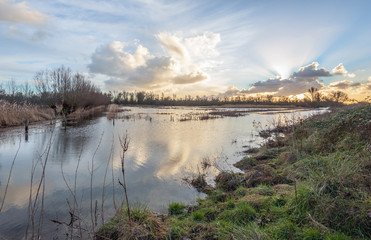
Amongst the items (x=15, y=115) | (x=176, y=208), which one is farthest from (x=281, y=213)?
(x=15, y=115)

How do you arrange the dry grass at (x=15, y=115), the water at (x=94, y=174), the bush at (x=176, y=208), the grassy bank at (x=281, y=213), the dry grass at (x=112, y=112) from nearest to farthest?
the grassy bank at (x=281, y=213)
the bush at (x=176, y=208)
the water at (x=94, y=174)
the dry grass at (x=15, y=115)
the dry grass at (x=112, y=112)

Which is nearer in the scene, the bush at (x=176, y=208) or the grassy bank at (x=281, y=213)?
the grassy bank at (x=281, y=213)

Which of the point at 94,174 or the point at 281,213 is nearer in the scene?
the point at 281,213

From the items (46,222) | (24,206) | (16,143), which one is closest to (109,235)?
(46,222)

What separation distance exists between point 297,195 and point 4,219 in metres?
6.12

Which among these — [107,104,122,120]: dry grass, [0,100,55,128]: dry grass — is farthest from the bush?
[107,104,122,120]: dry grass

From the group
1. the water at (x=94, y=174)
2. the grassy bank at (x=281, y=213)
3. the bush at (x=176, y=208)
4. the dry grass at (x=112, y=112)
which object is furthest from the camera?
the dry grass at (x=112, y=112)

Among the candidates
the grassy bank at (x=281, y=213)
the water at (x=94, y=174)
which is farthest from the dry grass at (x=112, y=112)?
the grassy bank at (x=281, y=213)

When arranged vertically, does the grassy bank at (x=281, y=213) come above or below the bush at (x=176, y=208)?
above

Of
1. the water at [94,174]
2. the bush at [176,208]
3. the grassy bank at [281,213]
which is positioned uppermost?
the grassy bank at [281,213]

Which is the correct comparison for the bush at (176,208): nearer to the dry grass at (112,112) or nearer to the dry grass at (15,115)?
the dry grass at (15,115)

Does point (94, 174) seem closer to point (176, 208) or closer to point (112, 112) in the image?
point (176, 208)

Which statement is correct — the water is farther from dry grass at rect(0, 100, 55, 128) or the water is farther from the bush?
dry grass at rect(0, 100, 55, 128)

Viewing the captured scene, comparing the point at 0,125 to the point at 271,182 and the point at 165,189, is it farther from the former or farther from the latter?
the point at 271,182
